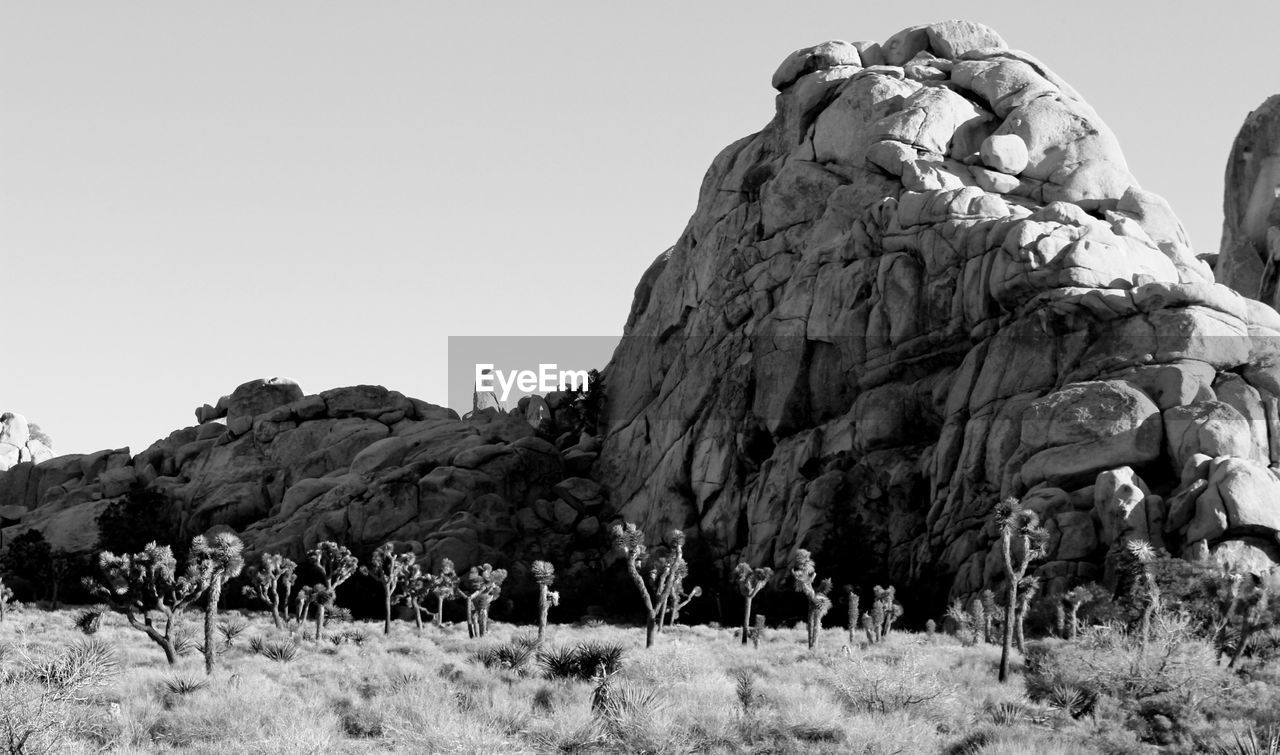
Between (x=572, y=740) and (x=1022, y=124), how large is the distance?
263 ft

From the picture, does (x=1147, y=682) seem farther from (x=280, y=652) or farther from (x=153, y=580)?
(x=153, y=580)

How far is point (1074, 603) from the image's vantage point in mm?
58344

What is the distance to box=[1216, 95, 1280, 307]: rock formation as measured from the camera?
104 m

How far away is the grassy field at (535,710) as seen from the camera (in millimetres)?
25094

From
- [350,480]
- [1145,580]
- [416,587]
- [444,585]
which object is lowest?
[416,587]

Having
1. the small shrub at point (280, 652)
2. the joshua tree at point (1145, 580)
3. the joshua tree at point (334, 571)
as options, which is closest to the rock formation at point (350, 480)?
the joshua tree at point (334, 571)

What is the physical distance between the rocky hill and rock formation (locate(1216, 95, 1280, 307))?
65cm

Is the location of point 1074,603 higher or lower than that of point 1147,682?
lower

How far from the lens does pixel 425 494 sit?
9825 cm

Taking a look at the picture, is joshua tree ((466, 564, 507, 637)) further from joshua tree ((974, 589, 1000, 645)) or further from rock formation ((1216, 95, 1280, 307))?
rock formation ((1216, 95, 1280, 307))

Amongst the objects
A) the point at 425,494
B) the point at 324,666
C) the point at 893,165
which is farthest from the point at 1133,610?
the point at 425,494

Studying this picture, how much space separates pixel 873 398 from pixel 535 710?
5771 centimetres

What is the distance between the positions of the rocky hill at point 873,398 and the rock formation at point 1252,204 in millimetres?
647

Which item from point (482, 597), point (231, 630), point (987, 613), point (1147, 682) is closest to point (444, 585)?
point (482, 597)
